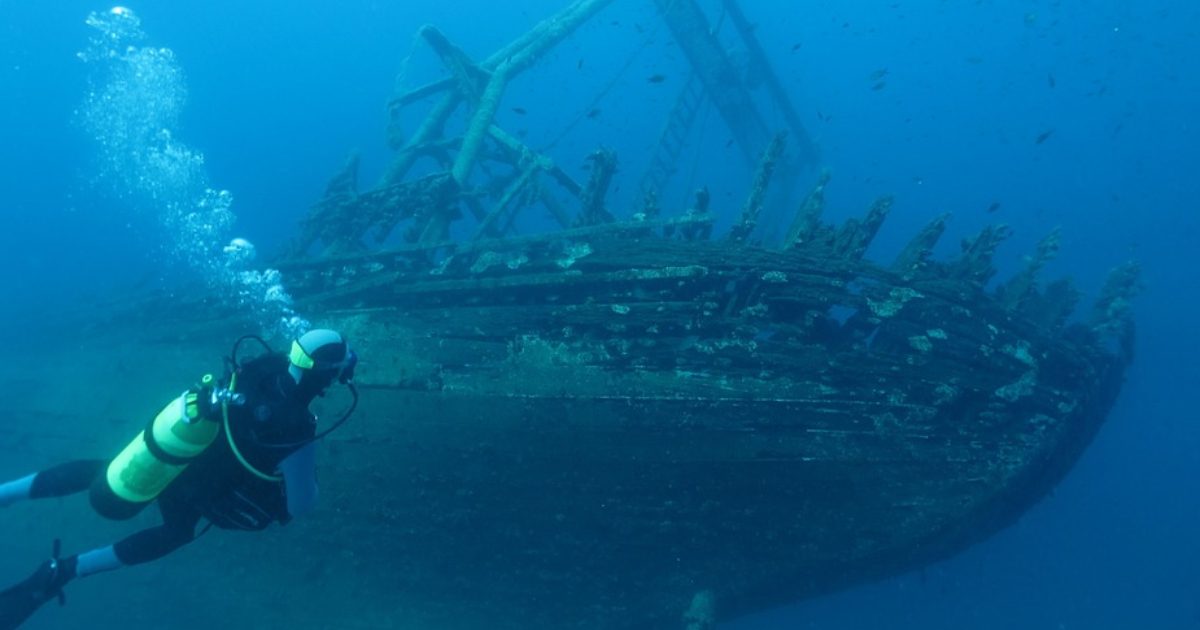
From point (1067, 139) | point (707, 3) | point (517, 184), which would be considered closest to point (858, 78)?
point (1067, 139)

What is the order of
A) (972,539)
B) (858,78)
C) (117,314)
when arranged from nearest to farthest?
(972,539) < (117,314) < (858,78)

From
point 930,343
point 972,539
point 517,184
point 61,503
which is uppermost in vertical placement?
point 517,184

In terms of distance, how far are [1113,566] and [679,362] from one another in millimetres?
39231

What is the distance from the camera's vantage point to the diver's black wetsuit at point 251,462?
152 inches

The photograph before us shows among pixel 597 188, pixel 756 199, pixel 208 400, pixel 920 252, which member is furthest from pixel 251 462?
pixel 920 252

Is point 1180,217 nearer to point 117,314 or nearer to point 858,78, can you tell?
point 858,78

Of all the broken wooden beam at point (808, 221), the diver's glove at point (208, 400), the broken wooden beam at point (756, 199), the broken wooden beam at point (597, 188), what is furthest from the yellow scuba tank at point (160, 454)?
the broken wooden beam at point (808, 221)

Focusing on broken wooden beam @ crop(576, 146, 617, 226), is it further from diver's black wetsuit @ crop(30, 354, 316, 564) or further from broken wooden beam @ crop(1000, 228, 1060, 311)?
diver's black wetsuit @ crop(30, 354, 316, 564)

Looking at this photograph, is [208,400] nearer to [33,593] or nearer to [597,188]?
[33,593]

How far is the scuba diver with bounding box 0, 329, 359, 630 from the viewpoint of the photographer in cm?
385

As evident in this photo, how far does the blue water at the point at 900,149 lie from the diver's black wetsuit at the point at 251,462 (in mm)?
10886

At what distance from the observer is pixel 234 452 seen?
3.84 meters

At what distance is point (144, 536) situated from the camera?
4.53 meters

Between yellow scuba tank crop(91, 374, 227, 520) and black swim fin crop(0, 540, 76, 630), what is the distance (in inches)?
40.6
